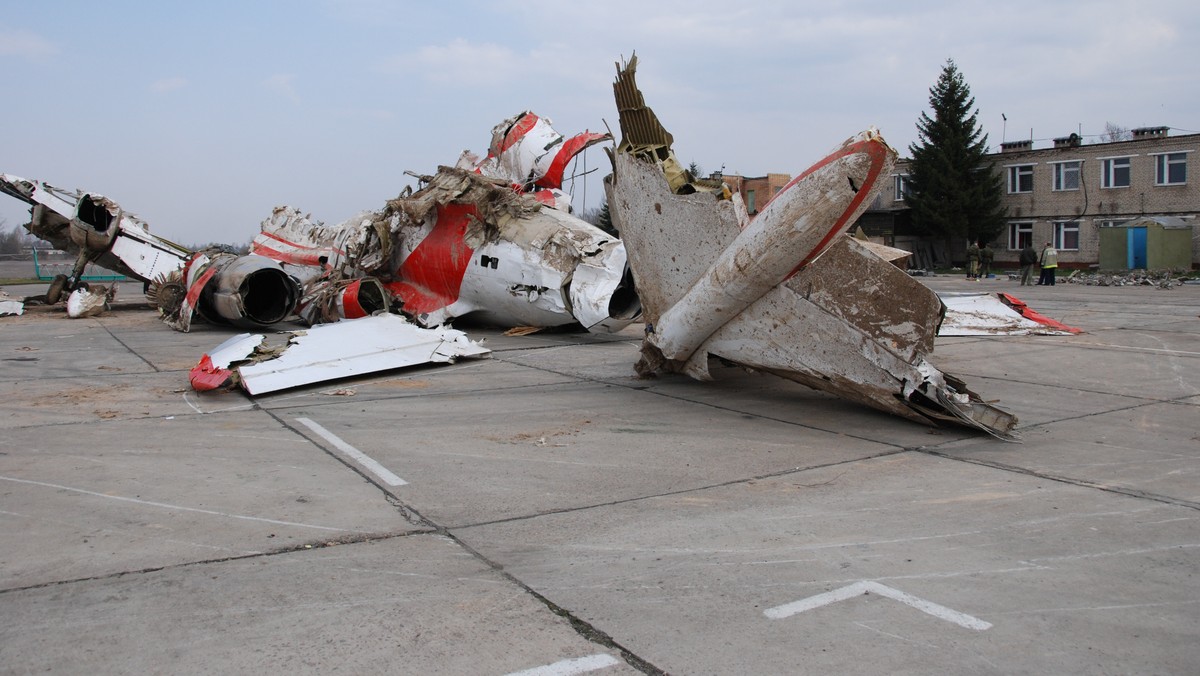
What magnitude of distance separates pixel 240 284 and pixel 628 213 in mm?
7860

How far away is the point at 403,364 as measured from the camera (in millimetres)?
9898

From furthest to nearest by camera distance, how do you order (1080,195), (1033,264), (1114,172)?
1. (1080,195)
2. (1114,172)
3. (1033,264)

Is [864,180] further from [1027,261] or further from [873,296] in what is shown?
[1027,261]

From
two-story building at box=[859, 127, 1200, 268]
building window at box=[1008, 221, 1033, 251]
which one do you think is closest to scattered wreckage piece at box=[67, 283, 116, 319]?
two-story building at box=[859, 127, 1200, 268]

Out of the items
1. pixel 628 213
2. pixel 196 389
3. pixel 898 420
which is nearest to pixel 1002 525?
pixel 898 420

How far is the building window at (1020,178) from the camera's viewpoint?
137ft

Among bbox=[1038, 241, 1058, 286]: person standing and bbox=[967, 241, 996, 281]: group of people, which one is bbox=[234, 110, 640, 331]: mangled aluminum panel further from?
bbox=[967, 241, 996, 281]: group of people

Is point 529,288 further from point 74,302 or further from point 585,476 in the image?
point 74,302

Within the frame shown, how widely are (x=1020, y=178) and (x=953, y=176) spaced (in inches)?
129

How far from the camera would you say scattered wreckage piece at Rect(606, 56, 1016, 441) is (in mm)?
6578

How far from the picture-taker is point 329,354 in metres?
9.71

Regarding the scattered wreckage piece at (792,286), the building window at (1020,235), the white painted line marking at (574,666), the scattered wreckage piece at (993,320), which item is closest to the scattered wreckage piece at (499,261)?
the scattered wreckage piece at (792,286)

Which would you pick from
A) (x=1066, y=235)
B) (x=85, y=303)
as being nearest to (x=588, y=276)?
(x=85, y=303)

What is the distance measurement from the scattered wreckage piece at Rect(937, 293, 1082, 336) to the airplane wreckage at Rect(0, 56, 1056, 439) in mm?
4927
